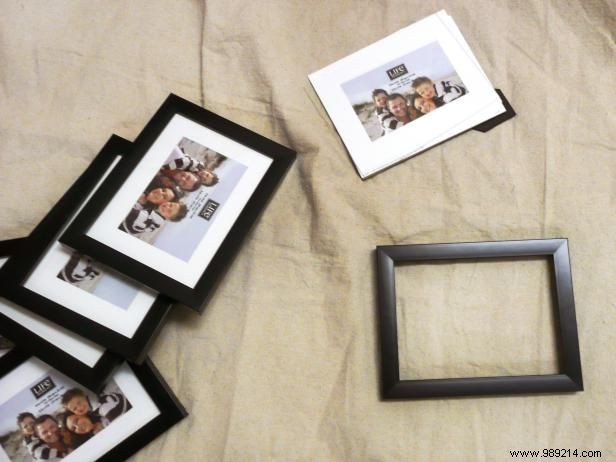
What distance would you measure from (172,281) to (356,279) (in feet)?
0.88

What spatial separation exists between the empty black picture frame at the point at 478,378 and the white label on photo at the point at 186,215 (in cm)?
23

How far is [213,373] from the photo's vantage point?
81 cm

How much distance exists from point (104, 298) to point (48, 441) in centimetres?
21

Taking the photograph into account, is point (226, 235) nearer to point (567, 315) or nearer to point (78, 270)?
point (78, 270)

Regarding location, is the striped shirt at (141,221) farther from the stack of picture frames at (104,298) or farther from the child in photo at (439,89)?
the child in photo at (439,89)

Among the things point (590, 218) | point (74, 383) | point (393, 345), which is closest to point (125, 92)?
point (74, 383)

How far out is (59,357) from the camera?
0.76 meters

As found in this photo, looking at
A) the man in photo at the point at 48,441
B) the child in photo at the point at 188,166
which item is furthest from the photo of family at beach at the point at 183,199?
the man in photo at the point at 48,441

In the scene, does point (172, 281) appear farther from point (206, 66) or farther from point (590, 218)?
point (590, 218)

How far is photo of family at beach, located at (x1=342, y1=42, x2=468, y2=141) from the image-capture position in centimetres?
90

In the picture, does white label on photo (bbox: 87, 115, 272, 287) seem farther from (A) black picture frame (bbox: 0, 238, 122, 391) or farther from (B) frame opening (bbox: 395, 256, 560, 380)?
(B) frame opening (bbox: 395, 256, 560, 380)

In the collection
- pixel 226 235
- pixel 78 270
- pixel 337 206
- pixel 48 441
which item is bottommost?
pixel 48 441

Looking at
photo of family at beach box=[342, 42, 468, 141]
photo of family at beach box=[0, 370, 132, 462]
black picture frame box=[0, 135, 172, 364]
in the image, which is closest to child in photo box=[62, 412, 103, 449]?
photo of family at beach box=[0, 370, 132, 462]

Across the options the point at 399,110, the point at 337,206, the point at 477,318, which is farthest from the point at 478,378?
the point at 399,110
